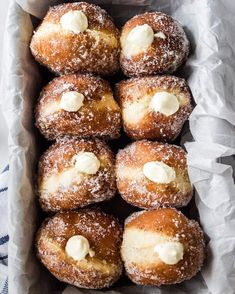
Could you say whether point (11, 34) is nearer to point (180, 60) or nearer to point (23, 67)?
point (23, 67)

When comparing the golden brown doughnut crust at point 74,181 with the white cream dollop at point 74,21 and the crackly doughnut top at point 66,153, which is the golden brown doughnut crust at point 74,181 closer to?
the crackly doughnut top at point 66,153

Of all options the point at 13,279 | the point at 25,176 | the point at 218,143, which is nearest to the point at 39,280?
the point at 13,279

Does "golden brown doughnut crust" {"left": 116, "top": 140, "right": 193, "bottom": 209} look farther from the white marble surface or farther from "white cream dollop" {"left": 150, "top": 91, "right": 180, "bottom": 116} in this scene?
the white marble surface

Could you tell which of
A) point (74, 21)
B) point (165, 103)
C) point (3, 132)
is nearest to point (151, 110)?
point (165, 103)

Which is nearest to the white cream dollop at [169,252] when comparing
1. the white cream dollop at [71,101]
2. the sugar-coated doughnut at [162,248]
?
the sugar-coated doughnut at [162,248]

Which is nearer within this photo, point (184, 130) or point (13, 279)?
point (13, 279)

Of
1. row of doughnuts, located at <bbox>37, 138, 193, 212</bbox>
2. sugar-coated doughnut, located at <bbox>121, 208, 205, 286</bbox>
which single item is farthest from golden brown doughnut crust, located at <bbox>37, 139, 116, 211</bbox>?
sugar-coated doughnut, located at <bbox>121, 208, 205, 286</bbox>

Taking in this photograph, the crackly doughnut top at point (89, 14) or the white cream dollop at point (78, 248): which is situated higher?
the crackly doughnut top at point (89, 14)
